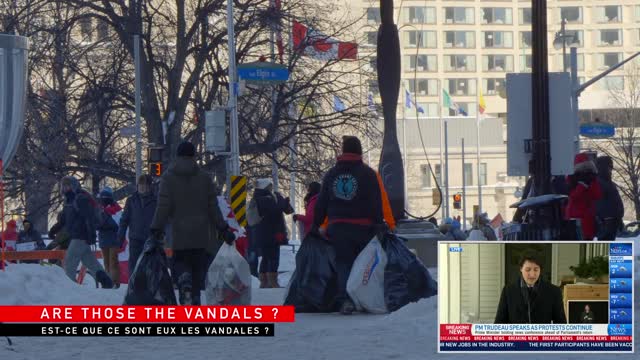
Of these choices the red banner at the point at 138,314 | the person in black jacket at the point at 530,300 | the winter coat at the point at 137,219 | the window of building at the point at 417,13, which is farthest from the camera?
the window of building at the point at 417,13

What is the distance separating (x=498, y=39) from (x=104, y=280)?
11924 centimetres

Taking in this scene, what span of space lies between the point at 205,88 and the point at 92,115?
2.78 meters

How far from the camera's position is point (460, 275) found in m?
8.19

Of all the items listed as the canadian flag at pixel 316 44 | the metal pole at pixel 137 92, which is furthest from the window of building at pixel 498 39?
the canadian flag at pixel 316 44

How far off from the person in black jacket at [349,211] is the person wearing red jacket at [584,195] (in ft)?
8.38

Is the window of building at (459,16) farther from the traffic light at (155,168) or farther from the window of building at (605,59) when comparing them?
the traffic light at (155,168)

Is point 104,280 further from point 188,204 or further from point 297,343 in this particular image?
point 297,343

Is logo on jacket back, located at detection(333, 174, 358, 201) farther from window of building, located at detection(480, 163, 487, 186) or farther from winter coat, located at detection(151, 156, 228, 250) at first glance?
window of building, located at detection(480, 163, 487, 186)

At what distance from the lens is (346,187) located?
45.4 feet

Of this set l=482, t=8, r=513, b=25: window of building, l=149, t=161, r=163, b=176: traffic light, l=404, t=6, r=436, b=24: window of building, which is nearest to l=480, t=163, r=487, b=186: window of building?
l=404, t=6, r=436, b=24: window of building

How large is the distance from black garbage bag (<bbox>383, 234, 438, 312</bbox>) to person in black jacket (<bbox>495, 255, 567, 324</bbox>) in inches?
235

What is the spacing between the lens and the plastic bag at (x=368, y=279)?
1358 centimetres

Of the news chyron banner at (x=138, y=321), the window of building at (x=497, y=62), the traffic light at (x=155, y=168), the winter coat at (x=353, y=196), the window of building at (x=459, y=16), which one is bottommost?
the news chyron banner at (x=138, y=321)

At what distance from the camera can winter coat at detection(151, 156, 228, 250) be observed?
12664mm
